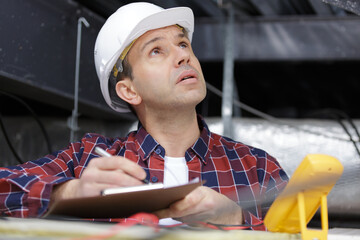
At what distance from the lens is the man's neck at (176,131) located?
1.61 m

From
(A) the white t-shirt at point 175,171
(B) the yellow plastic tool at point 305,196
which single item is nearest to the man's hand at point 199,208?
(B) the yellow plastic tool at point 305,196

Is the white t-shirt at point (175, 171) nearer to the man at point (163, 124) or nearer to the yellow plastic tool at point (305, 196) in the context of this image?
the man at point (163, 124)

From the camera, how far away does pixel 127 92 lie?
1.71 meters

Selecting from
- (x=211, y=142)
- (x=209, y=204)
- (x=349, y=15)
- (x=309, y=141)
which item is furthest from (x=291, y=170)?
(x=209, y=204)

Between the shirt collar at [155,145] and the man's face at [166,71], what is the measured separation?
104mm

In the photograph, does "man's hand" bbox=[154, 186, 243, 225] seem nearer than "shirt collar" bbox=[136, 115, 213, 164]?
Yes

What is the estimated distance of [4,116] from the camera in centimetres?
234

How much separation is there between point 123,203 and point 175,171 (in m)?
0.64

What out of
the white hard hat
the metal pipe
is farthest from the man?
the metal pipe

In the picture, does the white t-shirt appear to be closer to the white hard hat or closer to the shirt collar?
the shirt collar

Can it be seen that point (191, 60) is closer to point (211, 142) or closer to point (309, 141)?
point (211, 142)

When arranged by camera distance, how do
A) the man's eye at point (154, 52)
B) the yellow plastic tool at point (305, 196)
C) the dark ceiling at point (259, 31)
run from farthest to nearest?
the dark ceiling at point (259, 31)
the man's eye at point (154, 52)
the yellow plastic tool at point (305, 196)

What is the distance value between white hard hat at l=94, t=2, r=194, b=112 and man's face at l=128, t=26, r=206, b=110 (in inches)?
1.3

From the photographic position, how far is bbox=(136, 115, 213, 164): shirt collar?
1561 millimetres
